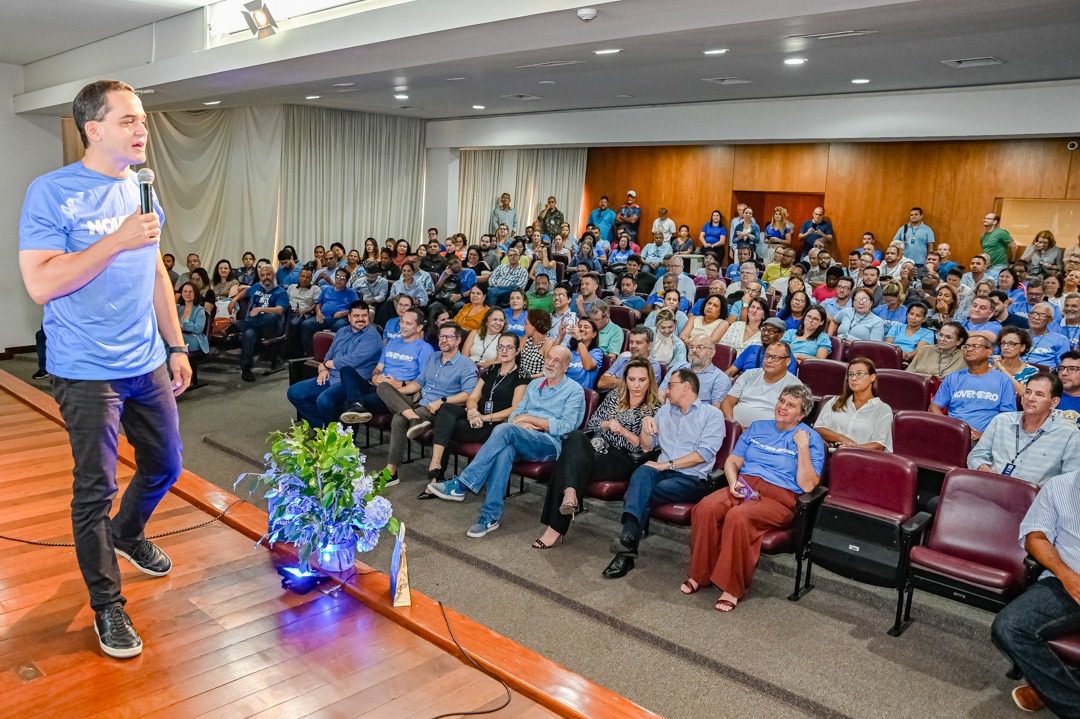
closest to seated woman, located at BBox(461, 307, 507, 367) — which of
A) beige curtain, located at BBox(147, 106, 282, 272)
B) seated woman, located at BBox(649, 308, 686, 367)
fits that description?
seated woman, located at BBox(649, 308, 686, 367)

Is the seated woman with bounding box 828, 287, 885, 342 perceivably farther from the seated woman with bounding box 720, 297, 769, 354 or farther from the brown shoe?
the brown shoe

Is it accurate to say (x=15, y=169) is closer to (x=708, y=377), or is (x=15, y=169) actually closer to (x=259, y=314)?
(x=259, y=314)

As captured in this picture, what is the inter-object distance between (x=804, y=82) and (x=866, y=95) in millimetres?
1151

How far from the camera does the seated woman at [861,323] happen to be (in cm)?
681

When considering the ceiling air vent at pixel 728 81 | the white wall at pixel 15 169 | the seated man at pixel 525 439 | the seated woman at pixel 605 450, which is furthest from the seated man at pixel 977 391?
the white wall at pixel 15 169

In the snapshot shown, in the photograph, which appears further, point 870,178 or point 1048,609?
point 870,178

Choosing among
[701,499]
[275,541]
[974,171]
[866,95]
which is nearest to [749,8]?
[701,499]

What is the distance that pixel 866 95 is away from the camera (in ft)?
30.9

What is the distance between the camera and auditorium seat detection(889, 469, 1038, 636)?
3.40 m

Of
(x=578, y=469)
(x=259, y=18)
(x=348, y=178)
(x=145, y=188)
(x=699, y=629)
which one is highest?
(x=259, y=18)

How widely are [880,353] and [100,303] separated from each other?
207 inches

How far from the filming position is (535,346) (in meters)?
5.80

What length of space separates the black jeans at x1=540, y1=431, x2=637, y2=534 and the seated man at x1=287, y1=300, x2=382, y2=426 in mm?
2160

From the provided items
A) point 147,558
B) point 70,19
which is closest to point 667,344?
point 147,558
